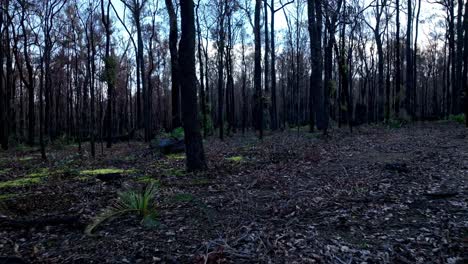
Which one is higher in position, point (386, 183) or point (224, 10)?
point (224, 10)

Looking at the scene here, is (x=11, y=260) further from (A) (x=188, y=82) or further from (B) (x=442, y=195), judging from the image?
(B) (x=442, y=195)

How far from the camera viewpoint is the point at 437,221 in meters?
5.11

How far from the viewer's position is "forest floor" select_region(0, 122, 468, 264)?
4320mm

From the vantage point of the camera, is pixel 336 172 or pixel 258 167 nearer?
pixel 336 172

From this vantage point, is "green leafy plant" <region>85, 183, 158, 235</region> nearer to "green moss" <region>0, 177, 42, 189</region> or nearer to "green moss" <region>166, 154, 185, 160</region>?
"green moss" <region>0, 177, 42, 189</region>

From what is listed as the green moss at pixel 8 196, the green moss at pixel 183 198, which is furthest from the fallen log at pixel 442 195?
the green moss at pixel 8 196

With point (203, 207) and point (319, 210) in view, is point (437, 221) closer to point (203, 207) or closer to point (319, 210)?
point (319, 210)

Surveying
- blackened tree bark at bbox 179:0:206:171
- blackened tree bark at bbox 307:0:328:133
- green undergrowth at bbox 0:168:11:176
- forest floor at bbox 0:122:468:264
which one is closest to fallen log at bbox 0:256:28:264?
forest floor at bbox 0:122:468:264

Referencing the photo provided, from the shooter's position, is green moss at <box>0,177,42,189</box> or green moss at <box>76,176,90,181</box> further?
green moss at <box>76,176,90,181</box>

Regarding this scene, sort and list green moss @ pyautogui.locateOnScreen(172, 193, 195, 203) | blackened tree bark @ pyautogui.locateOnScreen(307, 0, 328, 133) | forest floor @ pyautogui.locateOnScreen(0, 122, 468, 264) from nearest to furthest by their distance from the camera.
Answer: forest floor @ pyautogui.locateOnScreen(0, 122, 468, 264) → green moss @ pyautogui.locateOnScreen(172, 193, 195, 203) → blackened tree bark @ pyautogui.locateOnScreen(307, 0, 328, 133)

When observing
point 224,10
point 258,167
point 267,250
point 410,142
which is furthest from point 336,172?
point 224,10

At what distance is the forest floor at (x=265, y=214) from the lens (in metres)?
4.32

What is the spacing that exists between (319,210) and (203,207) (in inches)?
75.6

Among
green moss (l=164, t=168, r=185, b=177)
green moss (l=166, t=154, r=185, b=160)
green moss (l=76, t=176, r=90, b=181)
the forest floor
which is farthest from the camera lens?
green moss (l=166, t=154, r=185, b=160)
